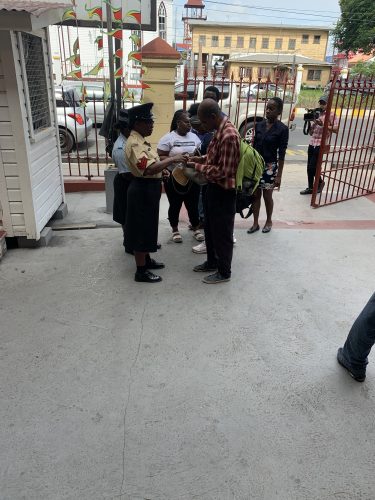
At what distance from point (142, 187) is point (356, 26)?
4063cm

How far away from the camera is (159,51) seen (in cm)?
591

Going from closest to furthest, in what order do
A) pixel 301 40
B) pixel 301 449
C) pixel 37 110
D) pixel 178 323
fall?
pixel 301 449
pixel 178 323
pixel 37 110
pixel 301 40

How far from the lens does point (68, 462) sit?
198 centimetres

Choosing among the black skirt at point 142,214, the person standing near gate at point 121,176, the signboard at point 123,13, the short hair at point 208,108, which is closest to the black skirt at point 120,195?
→ the person standing near gate at point 121,176

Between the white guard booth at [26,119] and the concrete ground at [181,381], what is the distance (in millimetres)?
465

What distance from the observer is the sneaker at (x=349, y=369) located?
2.57 meters

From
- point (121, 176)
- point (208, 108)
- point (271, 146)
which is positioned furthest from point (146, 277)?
point (271, 146)

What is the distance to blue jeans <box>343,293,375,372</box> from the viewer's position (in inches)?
95.3

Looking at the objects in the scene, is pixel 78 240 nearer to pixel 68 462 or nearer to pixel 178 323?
pixel 178 323

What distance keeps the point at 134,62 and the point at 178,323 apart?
4.63 metres

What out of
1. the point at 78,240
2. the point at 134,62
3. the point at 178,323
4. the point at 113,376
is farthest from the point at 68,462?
the point at 134,62

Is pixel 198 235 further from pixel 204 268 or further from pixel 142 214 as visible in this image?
pixel 142 214

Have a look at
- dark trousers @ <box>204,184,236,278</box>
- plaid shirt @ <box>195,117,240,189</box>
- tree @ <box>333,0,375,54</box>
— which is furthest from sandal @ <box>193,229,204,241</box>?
tree @ <box>333,0,375,54</box>

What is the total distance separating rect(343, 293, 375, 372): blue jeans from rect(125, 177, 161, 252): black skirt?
183 centimetres
